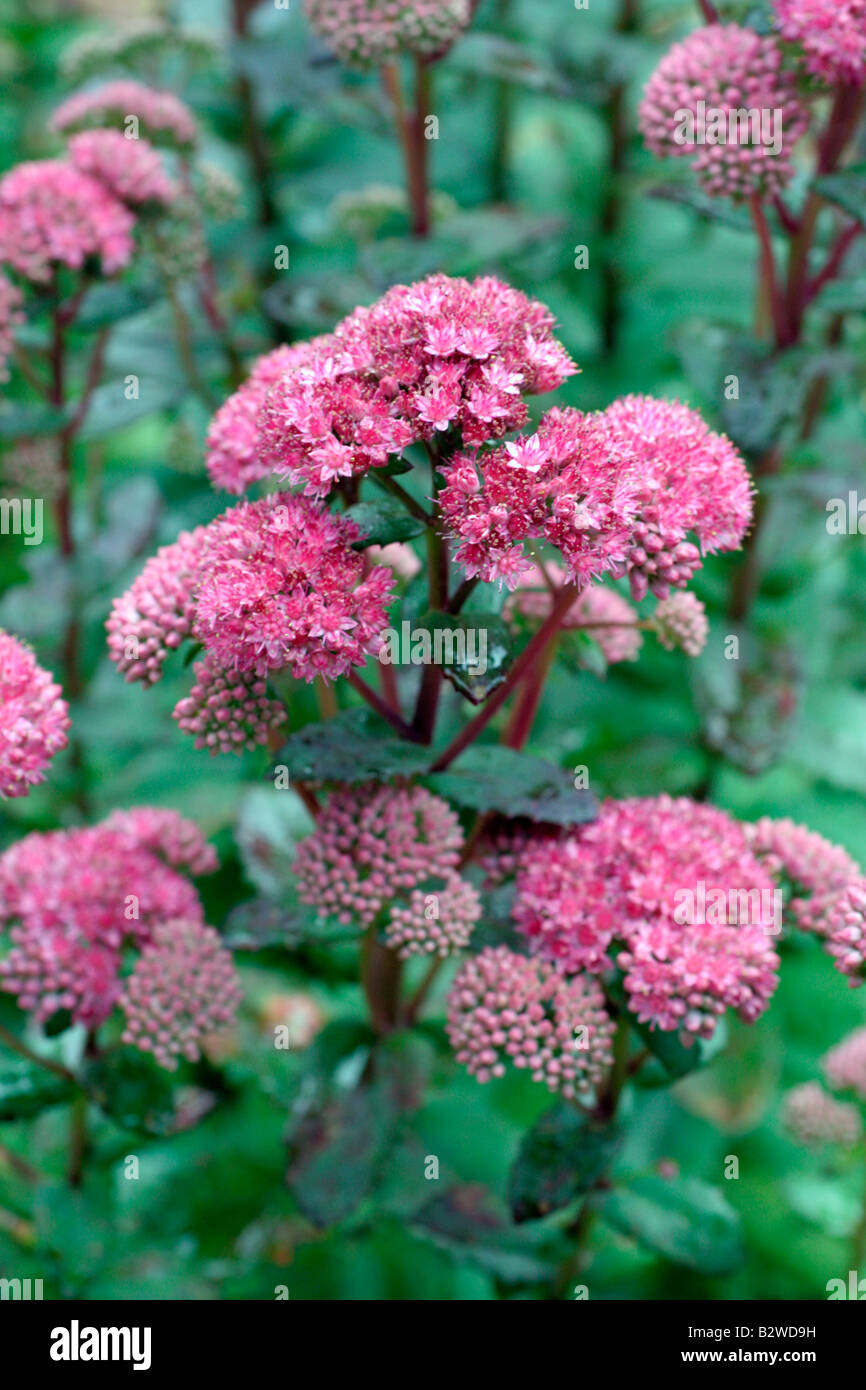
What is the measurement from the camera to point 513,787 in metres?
1.17

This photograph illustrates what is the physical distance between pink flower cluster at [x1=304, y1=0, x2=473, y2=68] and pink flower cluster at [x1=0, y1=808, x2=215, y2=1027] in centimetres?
99

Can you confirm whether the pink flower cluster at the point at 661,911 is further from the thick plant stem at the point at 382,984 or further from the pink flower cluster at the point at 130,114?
the pink flower cluster at the point at 130,114

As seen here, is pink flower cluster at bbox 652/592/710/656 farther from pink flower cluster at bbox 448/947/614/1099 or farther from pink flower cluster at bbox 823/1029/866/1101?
pink flower cluster at bbox 823/1029/866/1101

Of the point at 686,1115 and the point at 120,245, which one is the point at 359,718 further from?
the point at 686,1115

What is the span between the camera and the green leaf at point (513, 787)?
1.15 meters

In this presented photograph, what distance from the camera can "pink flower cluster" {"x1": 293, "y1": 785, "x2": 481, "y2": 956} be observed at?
117 centimetres

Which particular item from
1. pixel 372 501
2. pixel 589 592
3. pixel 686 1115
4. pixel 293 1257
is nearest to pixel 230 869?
pixel 293 1257

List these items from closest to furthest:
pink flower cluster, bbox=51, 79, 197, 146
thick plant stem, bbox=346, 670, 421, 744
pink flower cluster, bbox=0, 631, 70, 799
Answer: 1. pink flower cluster, bbox=0, 631, 70, 799
2. thick plant stem, bbox=346, 670, 421, 744
3. pink flower cluster, bbox=51, 79, 197, 146

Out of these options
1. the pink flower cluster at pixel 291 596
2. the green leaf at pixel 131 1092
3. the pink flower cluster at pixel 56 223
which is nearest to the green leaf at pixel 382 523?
the pink flower cluster at pixel 291 596

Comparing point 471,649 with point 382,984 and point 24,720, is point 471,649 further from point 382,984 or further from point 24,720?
point 382,984

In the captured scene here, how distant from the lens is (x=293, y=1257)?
66.7 inches

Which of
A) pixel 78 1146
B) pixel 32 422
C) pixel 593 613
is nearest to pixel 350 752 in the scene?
pixel 593 613

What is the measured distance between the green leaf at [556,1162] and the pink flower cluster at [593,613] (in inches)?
18.7

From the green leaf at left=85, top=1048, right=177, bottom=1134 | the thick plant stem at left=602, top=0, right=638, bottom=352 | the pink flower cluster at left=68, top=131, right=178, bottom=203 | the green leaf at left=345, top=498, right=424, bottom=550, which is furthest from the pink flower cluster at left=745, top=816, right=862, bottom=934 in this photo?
the thick plant stem at left=602, top=0, right=638, bottom=352
